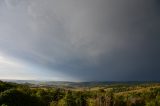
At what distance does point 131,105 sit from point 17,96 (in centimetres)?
9651

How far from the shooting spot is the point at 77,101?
403 feet

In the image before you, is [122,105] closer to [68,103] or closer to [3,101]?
[68,103]

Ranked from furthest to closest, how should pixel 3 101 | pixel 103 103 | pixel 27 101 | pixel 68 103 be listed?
pixel 68 103 → pixel 103 103 → pixel 27 101 → pixel 3 101

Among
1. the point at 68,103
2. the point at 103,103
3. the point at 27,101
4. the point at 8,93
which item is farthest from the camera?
the point at 68,103

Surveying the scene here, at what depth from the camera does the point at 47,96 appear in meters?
137

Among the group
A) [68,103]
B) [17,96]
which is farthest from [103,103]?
[68,103]

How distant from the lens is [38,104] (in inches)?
1992

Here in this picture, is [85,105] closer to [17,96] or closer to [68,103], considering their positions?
[68,103]

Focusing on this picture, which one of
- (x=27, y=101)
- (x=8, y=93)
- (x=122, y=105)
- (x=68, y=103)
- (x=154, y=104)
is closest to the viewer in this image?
(x=8, y=93)

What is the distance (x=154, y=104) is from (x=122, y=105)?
16.6 metres

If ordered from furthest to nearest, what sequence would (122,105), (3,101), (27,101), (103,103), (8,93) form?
(122,105), (103,103), (27,101), (8,93), (3,101)

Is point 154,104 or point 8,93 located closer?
point 8,93

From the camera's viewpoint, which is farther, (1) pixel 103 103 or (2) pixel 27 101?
(1) pixel 103 103

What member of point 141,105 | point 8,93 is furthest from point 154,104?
point 8,93
